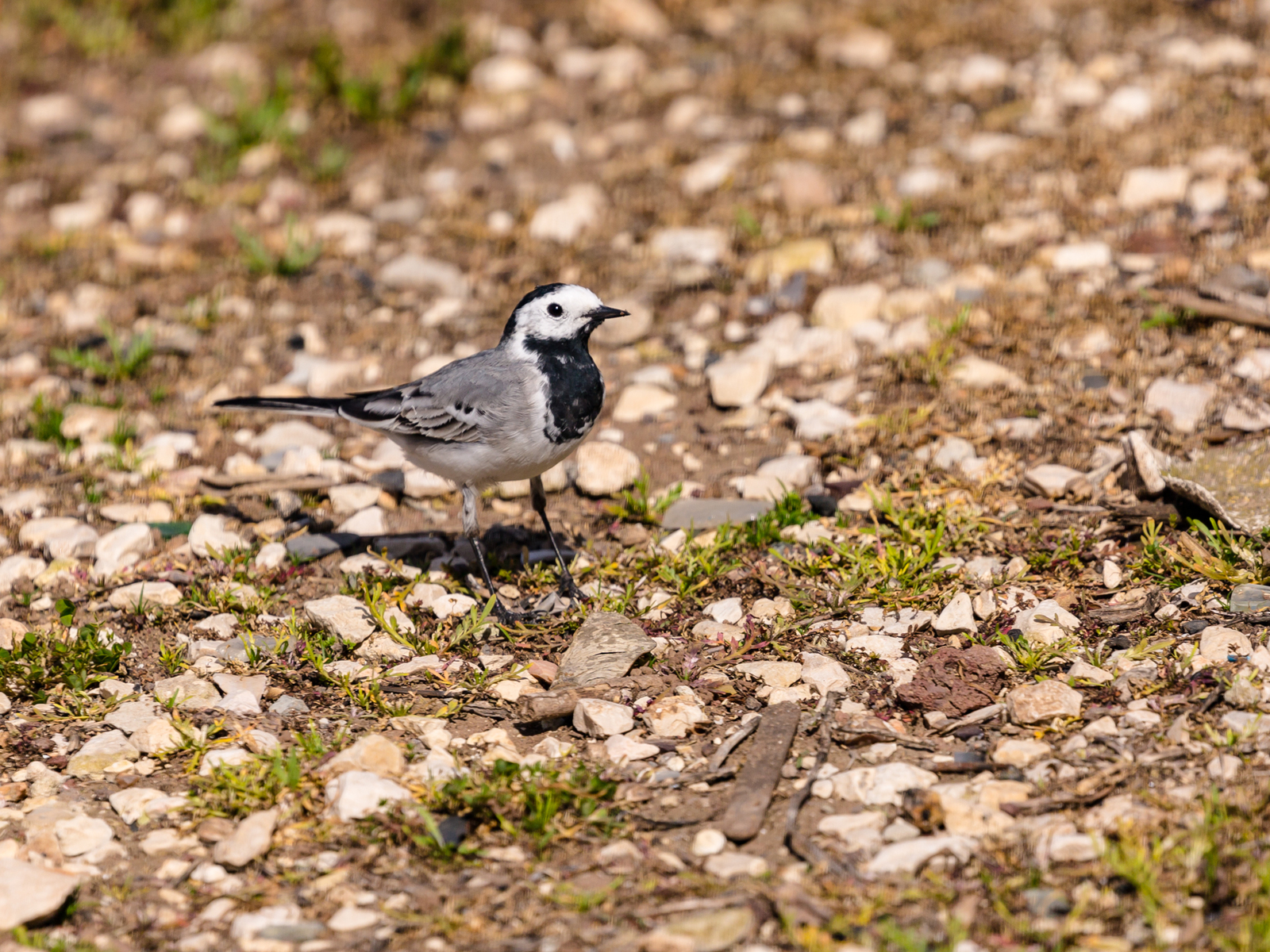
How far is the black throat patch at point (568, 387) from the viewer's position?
5.96 m

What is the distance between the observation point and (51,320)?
8.67 m

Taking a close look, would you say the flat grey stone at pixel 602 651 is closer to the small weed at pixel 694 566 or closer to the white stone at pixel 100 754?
the small weed at pixel 694 566

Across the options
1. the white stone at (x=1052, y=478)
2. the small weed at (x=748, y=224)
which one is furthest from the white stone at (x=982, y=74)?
the white stone at (x=1052, y=478)

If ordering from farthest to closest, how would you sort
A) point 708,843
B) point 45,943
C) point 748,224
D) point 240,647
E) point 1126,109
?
point 1126,109 < point 748,224 < point 240,647 < point 708,843 < point 45,943

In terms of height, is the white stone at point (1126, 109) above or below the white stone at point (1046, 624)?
above

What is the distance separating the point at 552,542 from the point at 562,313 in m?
1.12

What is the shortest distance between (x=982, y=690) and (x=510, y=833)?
1880 millimetres

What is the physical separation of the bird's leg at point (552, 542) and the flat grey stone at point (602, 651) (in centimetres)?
36

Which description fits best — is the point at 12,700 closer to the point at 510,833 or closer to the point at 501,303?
the point at 510,833

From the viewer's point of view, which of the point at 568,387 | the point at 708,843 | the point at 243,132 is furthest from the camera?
the point at 243,132

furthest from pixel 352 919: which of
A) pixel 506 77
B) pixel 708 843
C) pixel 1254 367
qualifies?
pixel 506 77

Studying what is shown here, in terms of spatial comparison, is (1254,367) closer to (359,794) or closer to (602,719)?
(602,719)

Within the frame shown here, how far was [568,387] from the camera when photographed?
6031 millimetres

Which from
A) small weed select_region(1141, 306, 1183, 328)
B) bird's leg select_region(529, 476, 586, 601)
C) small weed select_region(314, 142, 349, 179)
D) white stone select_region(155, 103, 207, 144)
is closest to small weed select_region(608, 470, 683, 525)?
bird's leg select_region(529, 476, 586, 601)
